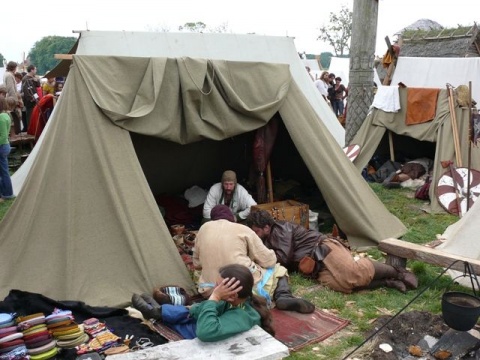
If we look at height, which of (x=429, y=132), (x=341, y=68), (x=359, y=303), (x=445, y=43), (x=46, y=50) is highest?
(x=46, y=50)

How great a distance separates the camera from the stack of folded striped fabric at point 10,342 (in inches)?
122

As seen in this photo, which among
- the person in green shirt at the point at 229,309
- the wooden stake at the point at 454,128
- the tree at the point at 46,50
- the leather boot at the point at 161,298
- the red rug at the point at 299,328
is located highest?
the tree at the point at 46,50

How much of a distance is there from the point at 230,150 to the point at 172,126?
91.3 inches

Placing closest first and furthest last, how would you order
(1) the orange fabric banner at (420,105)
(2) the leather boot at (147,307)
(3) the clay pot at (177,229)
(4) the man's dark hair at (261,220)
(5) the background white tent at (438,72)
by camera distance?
1. (2) the leather boot at (147,307)
2. (4) the man's dark hair at (261,220)
3. (3) the clay pot at (177,229)
4. (1) the orange fabric banner at (420,105)
5. (5) the background white tent at (438,72)

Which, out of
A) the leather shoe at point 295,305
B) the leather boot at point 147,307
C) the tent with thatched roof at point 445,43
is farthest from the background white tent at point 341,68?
the leather boot at point 147,307

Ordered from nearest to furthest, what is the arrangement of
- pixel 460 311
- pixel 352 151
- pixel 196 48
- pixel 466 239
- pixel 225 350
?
pixel 225 350
pixel 460 311
pixel 466 239
pixel 196 48
pixel 352 151

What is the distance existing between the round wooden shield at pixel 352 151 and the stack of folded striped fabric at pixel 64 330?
6376 millimetres

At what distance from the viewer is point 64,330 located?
3.40 metres

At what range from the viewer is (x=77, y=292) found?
157 inches

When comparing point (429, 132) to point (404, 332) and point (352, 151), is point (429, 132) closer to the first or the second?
point (352, 151)

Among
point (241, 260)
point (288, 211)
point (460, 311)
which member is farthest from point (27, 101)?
point (460, 311)

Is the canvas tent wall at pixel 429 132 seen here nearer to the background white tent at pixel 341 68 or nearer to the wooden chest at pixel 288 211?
the wooden chest at pixel 288 211

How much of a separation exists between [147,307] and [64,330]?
0.62m

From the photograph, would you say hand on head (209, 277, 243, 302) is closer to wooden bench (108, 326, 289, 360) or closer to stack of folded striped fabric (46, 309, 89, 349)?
wooden bench (108, 326, 289, 360)
